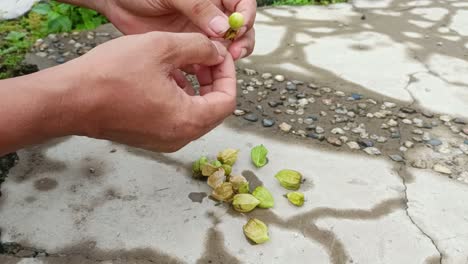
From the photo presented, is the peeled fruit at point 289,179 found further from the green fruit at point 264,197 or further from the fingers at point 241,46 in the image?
the fingers at point 241,46

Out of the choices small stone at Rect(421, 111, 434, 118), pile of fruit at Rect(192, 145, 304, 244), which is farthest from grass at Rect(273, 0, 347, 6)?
pile of fruit at Rect(192, 145, 304, 244)

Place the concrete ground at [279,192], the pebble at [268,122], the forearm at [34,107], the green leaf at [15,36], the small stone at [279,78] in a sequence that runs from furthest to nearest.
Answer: the green leaf at [15,36]
the small stone at [279,78]
the pebble at [268,122]
the concrete ground at [279,192]
the forearm at [34,107]

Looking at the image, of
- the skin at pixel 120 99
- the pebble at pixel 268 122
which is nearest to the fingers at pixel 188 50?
the skin at pixel 120 99

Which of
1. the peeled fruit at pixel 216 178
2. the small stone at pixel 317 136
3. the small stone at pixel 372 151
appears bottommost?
the small stone at pixel 372 151

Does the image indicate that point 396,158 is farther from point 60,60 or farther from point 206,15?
point 60,60

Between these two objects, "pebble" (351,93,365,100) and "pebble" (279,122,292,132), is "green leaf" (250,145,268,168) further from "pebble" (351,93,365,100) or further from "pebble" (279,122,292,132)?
"pebble" (351,93,365,100)

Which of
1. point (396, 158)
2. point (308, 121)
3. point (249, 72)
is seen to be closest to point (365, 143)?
point (396, 158)

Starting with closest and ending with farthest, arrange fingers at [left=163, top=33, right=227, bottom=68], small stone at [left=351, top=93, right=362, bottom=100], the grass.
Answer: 1. fingers at [left=163, top=33, right=227, bottom=68]
2. small stone at [left=351, top=93, right=362, bottom=100]
3. the grass

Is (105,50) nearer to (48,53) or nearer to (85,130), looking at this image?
(85,130)
